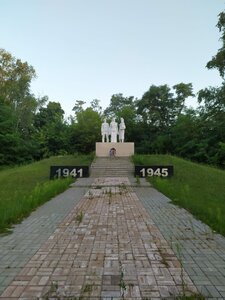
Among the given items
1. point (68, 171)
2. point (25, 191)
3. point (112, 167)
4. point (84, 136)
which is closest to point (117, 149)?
point (112, 167)

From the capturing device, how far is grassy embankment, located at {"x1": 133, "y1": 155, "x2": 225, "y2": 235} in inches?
280

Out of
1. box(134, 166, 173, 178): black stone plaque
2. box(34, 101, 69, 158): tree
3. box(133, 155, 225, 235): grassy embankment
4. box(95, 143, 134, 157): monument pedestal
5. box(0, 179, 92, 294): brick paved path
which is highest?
box(34, 101, 69, 158): tree

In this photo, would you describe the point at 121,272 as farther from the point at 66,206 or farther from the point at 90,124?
the point at 90,124

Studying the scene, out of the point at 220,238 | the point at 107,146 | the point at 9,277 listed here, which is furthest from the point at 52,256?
the point at 107,146

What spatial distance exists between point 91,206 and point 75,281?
5.34 metres

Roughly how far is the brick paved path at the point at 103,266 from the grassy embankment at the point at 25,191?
1437 mm

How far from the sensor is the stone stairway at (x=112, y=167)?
65.9 feet

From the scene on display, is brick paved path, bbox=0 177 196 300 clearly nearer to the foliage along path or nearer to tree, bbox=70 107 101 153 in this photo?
the foliage along path

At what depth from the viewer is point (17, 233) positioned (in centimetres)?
578

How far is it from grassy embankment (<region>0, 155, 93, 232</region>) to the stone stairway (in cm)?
149

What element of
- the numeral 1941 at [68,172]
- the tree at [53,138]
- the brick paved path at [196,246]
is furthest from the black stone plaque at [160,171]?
the tree at [53,138]

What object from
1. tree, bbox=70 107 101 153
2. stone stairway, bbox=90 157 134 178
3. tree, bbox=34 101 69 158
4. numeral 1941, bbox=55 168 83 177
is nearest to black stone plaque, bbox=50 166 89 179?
numeral 1941, bbox=55 168 83 177

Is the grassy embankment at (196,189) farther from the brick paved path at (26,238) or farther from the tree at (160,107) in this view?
the tree at (160,107)

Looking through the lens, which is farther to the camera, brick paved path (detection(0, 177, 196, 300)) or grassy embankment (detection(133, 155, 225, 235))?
grassy embankment (detection(133, 155, 225, 235))
